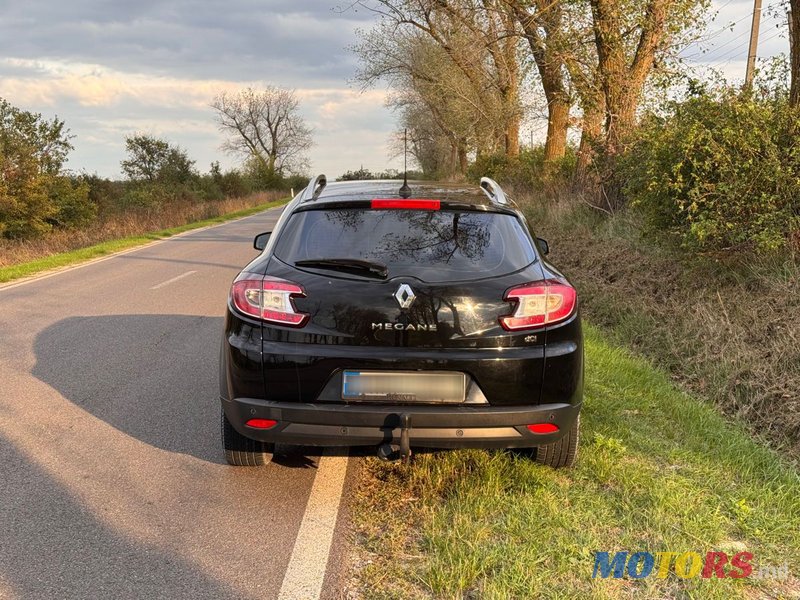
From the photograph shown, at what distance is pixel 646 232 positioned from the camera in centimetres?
820

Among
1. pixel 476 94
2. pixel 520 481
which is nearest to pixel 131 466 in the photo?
pixel 520 481

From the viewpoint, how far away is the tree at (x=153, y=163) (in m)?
39.8

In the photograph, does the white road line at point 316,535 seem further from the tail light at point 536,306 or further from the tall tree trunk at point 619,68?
the tall tree trunk at point 619,68

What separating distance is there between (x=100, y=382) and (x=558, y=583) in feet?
13.8

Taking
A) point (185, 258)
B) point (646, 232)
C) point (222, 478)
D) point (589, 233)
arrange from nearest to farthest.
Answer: point (222, 478), point (646, 232), point (589, 233), point (185, 258)

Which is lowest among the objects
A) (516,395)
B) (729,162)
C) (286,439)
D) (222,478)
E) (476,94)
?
(222,478)

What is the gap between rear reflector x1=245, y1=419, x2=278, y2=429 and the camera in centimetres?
313

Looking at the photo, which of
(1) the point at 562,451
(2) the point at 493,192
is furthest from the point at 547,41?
(1) the point at 562,451

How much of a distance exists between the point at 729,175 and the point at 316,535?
5936 millimetres

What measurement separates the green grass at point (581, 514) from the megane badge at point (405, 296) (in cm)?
106

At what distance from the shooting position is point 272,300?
3133mm

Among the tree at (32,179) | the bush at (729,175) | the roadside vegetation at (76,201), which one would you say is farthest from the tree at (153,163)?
the bush at (729,175)

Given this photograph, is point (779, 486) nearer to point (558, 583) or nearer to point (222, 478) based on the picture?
point (558, 583)

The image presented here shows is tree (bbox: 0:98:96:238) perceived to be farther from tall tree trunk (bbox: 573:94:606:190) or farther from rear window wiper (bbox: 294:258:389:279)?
rear window wiper (bbox: 294:258:389:279)
